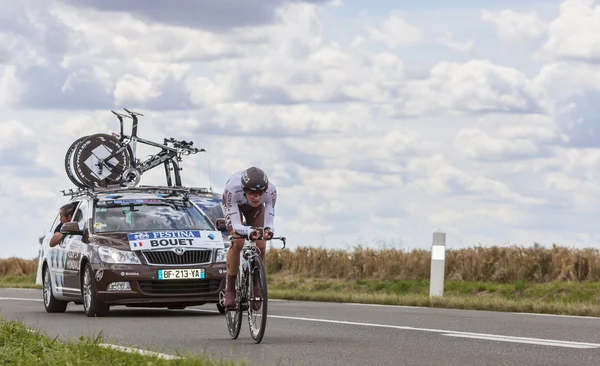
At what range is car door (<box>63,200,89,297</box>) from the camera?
17.8 m

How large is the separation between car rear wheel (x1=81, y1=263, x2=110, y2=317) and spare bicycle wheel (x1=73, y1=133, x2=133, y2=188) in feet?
36.7

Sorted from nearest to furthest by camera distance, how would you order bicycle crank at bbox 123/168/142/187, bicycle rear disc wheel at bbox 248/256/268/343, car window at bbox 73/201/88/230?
bicycle rear disc wheel at bbox 248/256/268/343 < car window at bbox 73/201/88/230 < bicycle crank at bbox 123/168/142/187

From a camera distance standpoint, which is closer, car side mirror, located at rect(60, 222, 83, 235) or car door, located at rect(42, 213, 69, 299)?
car side mirror, located at rect(60, 222, 83, 235)

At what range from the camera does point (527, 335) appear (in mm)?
12141

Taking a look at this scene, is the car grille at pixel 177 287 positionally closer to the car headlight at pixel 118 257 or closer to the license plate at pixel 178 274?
the license plate at pixel 178 274

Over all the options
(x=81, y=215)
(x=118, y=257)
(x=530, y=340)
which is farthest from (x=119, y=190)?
(x=530, y=340)

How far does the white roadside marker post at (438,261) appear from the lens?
20.6m

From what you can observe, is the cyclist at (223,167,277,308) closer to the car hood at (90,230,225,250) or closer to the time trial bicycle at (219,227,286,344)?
the time trial bicycle at (219,227,286,344)

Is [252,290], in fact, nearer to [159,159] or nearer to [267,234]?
[267,234]

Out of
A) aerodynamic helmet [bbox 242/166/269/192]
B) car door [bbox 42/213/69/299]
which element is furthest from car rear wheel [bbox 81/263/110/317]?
aerodynamic helmet [bbox 242/166/269/192]

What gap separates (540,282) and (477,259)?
6.50ft

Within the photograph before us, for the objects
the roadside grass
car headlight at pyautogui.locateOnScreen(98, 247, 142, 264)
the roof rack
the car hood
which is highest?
the roof rack

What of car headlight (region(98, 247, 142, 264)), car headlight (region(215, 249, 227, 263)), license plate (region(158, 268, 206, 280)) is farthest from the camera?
car headlight (region(215, 249, 227, 263))

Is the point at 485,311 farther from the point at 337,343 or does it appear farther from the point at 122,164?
the point at 122,164
